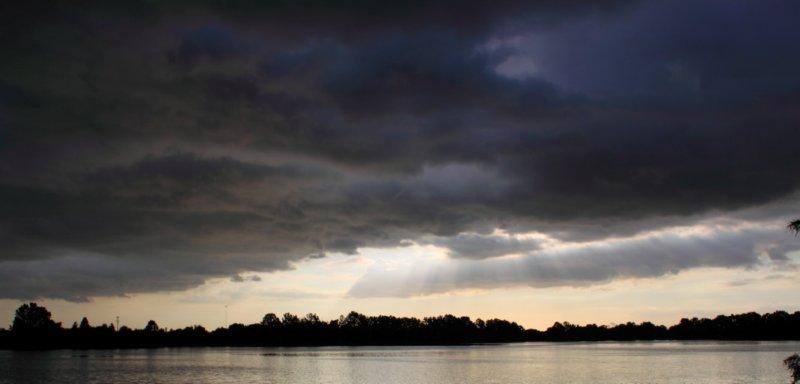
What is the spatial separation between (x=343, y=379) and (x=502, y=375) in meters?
27.6

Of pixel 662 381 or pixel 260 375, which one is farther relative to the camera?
pixel 260 375

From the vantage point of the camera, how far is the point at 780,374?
104375 mm

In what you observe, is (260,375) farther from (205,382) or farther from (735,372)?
(735,372)

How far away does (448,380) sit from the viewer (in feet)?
349

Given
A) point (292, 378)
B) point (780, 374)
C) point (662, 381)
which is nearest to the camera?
point (662, 381)

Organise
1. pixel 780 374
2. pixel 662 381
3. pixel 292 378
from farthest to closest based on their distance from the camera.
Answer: pixel 292 378 < pixel 780 374 < pixel 662 381

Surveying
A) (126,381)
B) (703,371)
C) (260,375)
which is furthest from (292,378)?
(703,371)

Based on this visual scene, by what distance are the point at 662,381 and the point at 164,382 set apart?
239 ft

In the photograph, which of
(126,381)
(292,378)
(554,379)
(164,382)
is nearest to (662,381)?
(554,379)

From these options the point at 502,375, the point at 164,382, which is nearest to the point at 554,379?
the point at 502,375

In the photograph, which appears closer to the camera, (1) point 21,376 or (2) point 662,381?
(2) point 662,381

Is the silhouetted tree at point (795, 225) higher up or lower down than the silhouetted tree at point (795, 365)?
higher up

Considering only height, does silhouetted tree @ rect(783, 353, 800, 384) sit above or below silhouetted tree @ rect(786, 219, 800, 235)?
below

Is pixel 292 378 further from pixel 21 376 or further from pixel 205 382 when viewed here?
pixel 21 376
